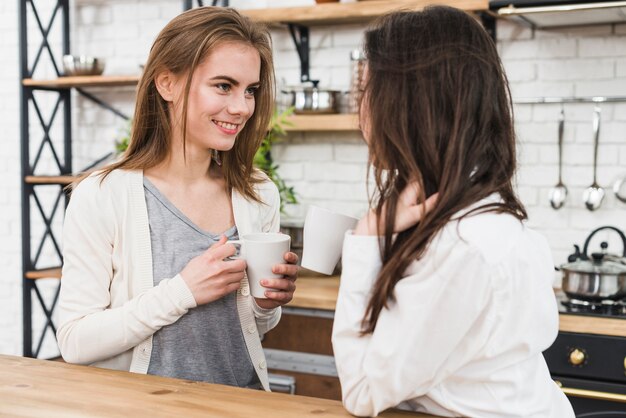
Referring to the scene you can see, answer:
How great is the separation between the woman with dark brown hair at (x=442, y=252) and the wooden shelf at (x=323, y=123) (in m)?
1.94

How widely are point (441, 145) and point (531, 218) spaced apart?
2030 millimetres

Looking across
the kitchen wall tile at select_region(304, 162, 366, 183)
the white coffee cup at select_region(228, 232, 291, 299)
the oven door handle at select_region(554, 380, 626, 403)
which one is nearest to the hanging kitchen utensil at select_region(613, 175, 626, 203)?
the oven door handle at select_region(554, 380, 626, 403)

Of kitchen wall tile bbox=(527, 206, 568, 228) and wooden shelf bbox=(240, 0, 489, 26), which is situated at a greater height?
wooden shelf bbox=(240, 0, 489, 26)

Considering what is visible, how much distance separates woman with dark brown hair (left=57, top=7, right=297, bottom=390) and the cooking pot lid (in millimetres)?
1203

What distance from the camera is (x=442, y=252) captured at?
0.98 m

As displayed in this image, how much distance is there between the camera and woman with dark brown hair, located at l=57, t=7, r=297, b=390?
56.2 inches

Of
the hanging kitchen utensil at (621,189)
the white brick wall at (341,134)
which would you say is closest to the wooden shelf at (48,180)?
the white brick wall at (341,134)

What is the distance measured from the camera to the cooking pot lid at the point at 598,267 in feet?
7.89

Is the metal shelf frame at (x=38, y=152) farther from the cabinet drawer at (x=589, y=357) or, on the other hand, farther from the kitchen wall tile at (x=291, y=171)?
the cabinet drawer at (x=589, y=357)

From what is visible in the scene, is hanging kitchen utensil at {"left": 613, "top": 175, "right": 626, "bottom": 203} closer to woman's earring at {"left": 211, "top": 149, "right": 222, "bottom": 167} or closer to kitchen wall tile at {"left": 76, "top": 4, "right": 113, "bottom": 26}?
woman's earring at {"left": 211, "top": 149, "right": 222, "bottom": 167}

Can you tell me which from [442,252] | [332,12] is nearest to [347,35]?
[332,12]

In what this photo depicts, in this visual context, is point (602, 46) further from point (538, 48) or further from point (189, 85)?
point (189, 85)

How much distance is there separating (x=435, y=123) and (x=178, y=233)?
28.4 inches

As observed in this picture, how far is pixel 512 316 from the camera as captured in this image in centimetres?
99
